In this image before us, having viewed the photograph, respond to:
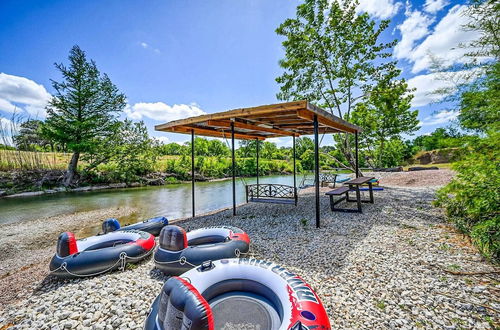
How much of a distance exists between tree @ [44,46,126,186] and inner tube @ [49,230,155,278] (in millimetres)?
14920

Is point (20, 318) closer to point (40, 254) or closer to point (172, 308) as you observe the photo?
point (172, 308)

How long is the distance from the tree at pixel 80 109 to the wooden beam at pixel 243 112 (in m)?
13.6

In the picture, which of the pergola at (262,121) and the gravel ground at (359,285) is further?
the pergola at (262,121)

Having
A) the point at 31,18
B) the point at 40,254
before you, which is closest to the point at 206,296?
the point at 40,254

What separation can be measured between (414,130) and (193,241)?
18853 millimetres

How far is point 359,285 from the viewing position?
7.22 feet

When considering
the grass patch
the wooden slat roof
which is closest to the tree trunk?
the wooden slat roof

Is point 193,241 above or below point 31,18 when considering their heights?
below

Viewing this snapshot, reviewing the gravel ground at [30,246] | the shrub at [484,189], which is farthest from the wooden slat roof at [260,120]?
the gravel ground at [30,246]

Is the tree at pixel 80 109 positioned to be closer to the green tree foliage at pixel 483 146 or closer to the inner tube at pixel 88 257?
the inner tube at pixel 88 257

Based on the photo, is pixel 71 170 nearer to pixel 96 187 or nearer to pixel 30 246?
pixel 96 187

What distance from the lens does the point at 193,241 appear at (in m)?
3.25

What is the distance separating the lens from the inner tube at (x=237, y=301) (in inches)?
48.9

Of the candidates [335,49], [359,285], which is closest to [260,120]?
[359,285]
